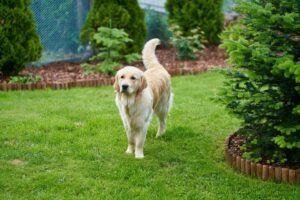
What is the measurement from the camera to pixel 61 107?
8.20 m

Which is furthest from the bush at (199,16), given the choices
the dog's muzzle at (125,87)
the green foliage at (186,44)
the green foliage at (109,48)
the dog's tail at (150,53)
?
the dog's muzzle at (125,87)

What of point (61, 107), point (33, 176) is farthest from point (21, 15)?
point (33, 176)

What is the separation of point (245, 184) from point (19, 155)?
8.71ft

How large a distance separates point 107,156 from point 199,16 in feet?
26.2

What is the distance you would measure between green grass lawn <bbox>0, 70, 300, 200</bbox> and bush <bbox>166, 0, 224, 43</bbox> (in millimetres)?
4851

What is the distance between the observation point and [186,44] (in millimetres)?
11875

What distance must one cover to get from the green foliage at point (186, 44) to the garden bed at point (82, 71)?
Answer: 157 mm

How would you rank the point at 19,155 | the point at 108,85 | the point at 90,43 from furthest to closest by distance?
1. the point at 90,43
2. the point at 108,85
3. the point at 19,155

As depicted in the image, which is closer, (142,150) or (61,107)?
(142,150)

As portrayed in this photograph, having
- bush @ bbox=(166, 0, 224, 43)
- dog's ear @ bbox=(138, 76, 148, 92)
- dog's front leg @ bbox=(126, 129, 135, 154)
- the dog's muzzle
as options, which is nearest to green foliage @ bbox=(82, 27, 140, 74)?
bush @ bbox=(166, 0, 224, 43)

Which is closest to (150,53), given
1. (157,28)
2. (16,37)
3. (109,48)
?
(109,48)

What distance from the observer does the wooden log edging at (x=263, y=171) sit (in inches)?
204

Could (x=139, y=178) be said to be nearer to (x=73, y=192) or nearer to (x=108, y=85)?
(x=73, y=192)

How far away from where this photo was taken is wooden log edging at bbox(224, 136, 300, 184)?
17.0 ft
